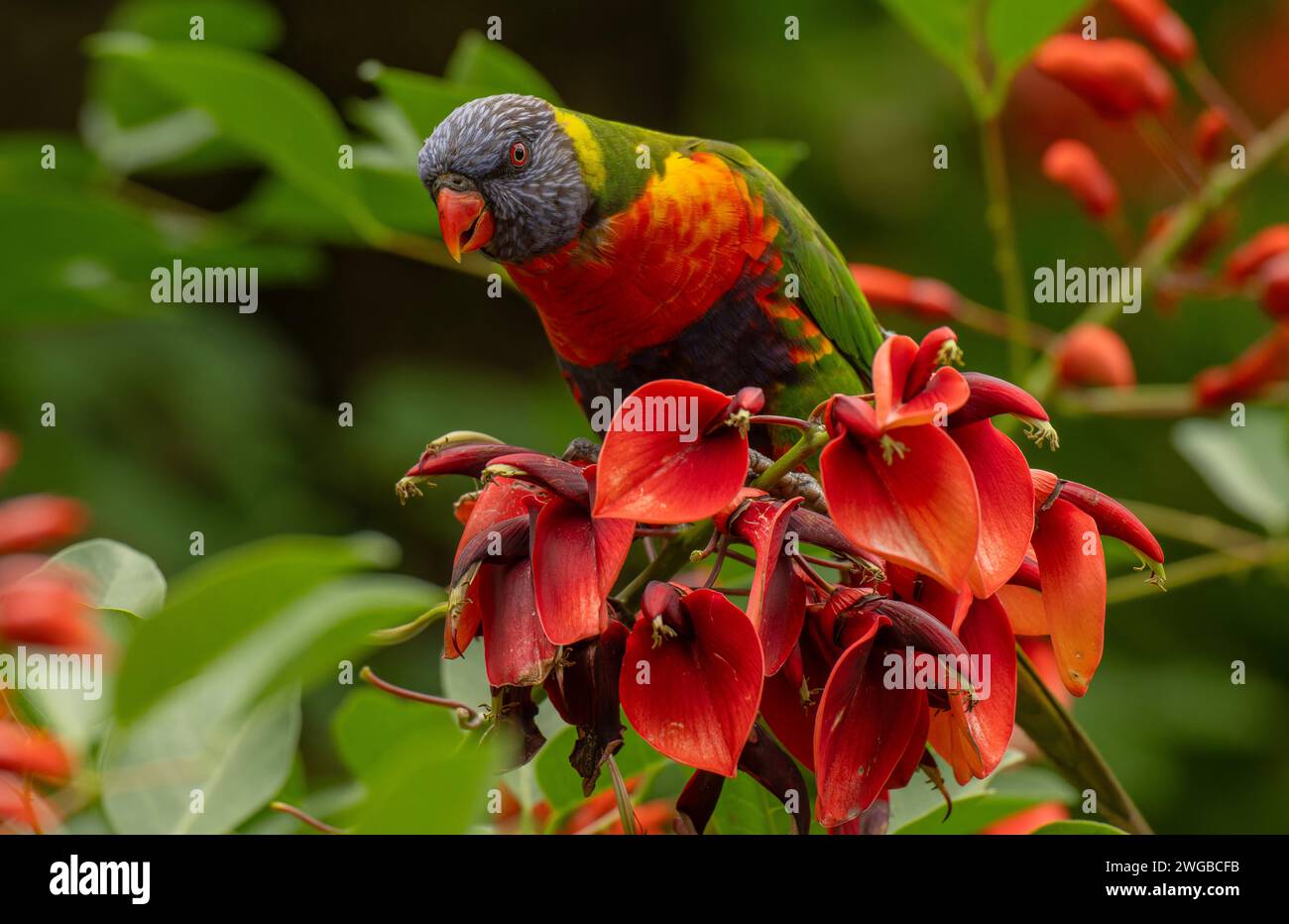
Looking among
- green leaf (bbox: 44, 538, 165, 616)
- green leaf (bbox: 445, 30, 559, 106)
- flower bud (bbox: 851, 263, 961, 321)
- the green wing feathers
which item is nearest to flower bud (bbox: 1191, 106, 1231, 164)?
flower bud (bbox: 851, 263, 961, 321)

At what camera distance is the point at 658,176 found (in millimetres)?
1545

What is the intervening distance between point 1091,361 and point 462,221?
715 mm

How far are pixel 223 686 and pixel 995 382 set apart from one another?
51 centimetres

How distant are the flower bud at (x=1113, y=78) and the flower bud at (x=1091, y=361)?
28 centimetres

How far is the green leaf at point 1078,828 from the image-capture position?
2.77 feet

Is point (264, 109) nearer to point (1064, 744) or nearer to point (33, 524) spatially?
point (33, 524)

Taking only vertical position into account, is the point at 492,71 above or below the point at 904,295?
above

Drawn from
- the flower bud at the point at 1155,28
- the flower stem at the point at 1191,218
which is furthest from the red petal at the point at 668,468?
the flower bud at the point at 1155,28

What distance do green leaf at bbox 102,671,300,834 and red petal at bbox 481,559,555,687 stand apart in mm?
249

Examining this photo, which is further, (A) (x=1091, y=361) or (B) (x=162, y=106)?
(B) (x=162, y=106)

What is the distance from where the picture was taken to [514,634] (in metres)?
0.77

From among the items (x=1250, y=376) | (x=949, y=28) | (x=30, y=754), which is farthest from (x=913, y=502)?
(x=1250, y=376)

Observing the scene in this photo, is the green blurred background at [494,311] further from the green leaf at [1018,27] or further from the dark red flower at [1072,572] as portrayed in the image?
the dark red flower at [1072,572]
